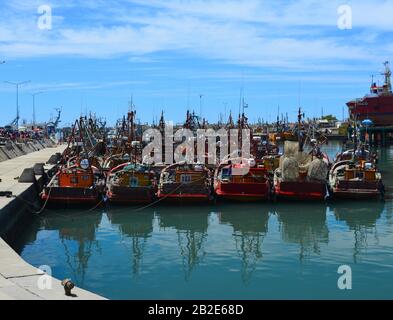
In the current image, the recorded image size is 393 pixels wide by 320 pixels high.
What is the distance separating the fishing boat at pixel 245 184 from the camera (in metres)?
30.2

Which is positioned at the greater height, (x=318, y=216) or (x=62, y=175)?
(x=62, y=175)

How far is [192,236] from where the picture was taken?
2392 cm

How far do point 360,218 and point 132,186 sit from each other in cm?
1168

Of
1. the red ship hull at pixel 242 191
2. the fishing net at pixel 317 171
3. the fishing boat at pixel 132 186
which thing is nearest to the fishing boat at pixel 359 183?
the fishing net at pixel 317 171

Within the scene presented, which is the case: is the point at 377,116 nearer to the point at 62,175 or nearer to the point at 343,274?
the point at 62,175

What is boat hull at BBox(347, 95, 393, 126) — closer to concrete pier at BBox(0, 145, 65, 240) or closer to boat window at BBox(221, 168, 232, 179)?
boat window at BBox(221, 168, 232, 179)

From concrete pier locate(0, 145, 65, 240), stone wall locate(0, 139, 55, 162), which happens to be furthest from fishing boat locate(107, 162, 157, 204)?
stone wall locate(0, 139, 55, 162)

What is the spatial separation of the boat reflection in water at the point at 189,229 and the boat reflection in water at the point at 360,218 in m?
5.87

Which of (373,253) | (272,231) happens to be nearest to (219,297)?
(373,253)

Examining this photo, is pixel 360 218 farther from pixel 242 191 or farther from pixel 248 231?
pixel 248 231

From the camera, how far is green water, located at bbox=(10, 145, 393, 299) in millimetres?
16266

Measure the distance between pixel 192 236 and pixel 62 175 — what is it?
9040 mm

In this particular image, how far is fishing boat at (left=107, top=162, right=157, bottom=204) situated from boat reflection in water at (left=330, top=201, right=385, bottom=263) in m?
9.79
